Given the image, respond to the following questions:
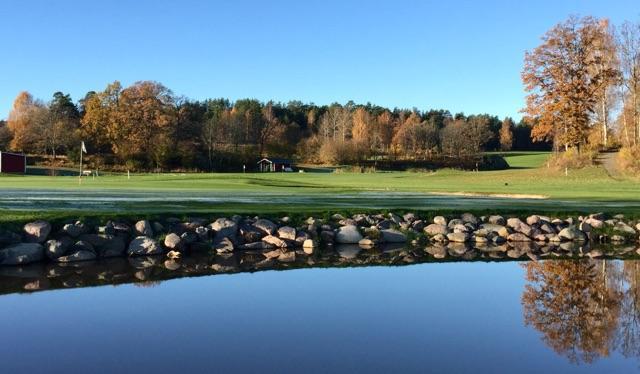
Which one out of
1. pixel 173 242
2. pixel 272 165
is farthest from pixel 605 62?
pixel 272 165

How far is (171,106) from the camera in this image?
102 m

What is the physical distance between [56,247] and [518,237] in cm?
1250

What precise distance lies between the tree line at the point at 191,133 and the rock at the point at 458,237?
3129 inches

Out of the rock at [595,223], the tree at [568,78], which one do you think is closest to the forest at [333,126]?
the tree at [568,78]

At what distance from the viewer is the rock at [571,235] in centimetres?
1723

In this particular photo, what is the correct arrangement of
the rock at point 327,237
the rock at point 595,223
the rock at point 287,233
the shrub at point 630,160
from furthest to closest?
the shrub at point 630,160
the rock at point 595,223
the rock at point 327,237
the rock at point 287,233

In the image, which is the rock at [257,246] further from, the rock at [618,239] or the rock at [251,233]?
the rock at [618,239]

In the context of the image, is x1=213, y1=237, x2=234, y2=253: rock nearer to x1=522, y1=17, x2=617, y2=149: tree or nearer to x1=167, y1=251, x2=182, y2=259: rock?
x1=167, y1=251, x2=182, y2=259: rock

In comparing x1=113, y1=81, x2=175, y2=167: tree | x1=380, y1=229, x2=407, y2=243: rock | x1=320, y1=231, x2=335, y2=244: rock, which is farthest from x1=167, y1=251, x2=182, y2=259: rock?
x1=113, y1=81, x2=175, y2=167: tree

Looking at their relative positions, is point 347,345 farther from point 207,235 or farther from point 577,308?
point 207,235

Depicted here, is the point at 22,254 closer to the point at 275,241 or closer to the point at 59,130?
the point at 275,241

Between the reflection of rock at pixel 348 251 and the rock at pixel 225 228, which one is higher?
the rock at pixel 225 228

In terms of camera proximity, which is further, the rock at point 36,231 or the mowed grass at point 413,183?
the mowed grass at point 413,183

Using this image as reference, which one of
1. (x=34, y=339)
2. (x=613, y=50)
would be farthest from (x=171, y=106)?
(x=34, y=339)
